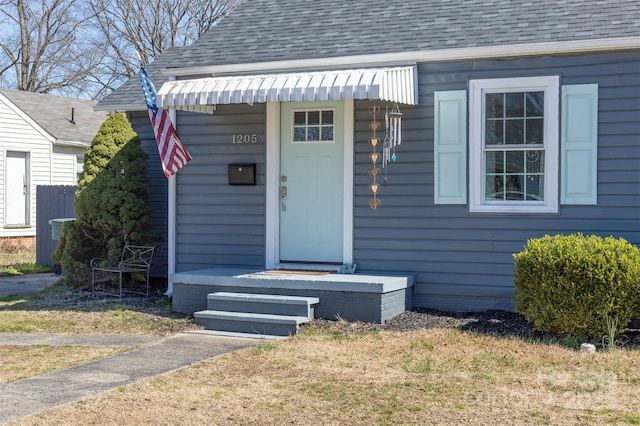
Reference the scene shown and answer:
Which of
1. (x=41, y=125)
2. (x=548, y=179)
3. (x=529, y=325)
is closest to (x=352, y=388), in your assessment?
(x=529, y=325)

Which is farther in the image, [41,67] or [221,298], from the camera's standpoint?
[41,67]

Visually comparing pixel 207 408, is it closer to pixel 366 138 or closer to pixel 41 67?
pixel 366 138

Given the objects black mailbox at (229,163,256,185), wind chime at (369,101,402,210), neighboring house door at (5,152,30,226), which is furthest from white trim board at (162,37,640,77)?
neighboring house door at (5,152,30,226)

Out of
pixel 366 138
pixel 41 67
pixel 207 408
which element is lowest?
pixel 207 408

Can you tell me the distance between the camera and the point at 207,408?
5586mm

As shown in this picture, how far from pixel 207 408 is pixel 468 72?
5296mm

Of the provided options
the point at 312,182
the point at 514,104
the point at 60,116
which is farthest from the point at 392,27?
the point at 60,116

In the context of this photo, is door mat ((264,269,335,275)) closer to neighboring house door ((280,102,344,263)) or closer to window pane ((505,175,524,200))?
neighboring house door ((280,102,344,263))

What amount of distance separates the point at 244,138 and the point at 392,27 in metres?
2.37

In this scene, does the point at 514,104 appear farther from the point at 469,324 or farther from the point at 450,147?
the point at 469,324

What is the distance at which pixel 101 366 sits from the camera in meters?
6.88

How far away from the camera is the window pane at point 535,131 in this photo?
8.93m

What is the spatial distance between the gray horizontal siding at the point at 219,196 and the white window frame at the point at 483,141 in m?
2.71

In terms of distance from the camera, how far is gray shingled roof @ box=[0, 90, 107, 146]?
65.9ft
